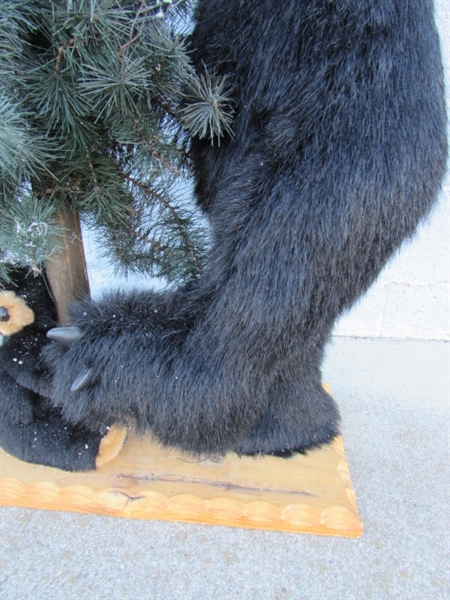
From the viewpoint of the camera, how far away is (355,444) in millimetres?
667

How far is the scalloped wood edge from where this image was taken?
0.50 m

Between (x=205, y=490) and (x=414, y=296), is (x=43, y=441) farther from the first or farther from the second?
(x=414, y=296)

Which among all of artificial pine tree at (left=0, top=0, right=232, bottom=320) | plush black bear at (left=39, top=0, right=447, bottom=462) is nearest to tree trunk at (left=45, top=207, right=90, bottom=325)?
artificial pine tree at (left=0, top=0, right=232, bottom=320)

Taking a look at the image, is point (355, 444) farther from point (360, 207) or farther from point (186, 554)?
point (360, 207)

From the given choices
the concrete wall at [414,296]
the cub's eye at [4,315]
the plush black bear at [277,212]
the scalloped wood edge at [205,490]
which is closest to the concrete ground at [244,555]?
the scalloped wood edge at [205,490]

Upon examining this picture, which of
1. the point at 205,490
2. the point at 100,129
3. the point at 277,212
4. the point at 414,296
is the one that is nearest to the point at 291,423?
the point at 205,490

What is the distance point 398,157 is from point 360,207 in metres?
0.05

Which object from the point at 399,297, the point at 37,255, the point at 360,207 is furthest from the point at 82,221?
the point at 399,297

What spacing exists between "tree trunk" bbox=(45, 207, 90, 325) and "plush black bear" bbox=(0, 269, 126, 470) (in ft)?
0.05

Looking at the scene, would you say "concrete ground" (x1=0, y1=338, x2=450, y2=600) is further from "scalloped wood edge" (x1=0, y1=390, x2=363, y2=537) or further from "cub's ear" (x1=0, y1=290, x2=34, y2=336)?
"cub's ear" (x1=0, y1=290, x2=34, y2=336)

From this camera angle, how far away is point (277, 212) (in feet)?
1.15

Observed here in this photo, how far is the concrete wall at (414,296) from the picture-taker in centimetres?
103

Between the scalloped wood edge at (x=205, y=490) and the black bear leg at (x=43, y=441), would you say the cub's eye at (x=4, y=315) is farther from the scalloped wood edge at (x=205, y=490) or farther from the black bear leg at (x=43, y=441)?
the scalloped wood edge at (x=205, y=490)

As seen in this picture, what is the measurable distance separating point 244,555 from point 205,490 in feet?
0.29
